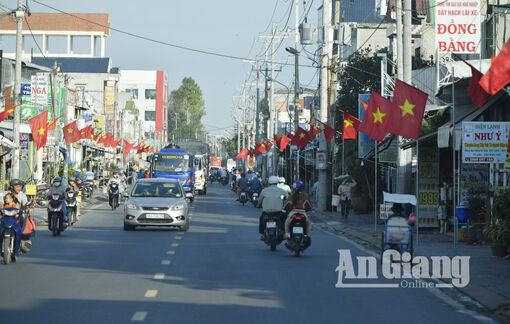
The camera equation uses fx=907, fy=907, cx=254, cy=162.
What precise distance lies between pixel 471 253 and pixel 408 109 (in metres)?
3.71

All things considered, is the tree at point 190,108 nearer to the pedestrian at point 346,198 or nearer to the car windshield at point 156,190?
the pedestrian at point 346,198

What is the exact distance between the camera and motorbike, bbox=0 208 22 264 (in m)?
16.8

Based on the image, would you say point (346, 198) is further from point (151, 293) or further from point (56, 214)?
point (151, 293)

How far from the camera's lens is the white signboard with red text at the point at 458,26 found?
31.9 metres

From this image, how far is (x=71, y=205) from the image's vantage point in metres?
28.6

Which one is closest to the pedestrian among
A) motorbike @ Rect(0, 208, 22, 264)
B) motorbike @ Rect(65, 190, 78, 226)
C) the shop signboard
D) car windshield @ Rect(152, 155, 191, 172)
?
the shop signboard

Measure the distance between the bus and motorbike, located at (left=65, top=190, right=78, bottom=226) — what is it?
2532cm

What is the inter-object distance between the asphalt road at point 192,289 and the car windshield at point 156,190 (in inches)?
203

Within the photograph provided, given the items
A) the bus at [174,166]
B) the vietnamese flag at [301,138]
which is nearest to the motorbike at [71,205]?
the vietnamese flag at [301,138]

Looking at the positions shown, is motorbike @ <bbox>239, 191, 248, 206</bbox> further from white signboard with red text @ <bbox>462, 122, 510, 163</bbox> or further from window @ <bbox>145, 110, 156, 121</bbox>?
window @ <bbox>145, 110, 156, 121</bbox>

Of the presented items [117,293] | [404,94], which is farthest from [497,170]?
[117,293]

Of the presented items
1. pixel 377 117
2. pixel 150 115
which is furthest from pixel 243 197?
pixel 150 115

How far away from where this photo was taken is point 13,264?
55.9 ft

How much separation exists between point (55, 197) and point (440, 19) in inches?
595
